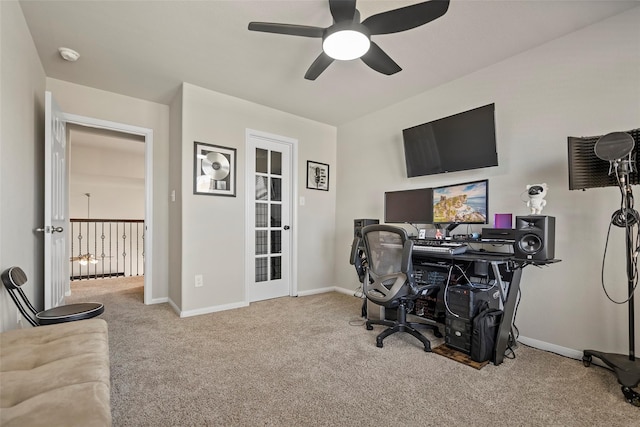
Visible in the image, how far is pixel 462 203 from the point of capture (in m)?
2.82

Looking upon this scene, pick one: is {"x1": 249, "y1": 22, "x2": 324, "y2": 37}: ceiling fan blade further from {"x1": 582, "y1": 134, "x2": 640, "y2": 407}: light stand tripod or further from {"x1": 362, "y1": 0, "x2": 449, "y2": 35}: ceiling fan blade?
{"x1": 582, "y1": 134, "x2": 640, "y2": 407}: light stand tripod

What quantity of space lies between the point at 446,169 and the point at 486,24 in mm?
1217

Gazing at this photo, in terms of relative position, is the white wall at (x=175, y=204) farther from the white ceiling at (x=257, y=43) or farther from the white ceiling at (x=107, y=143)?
the white ceiling at (x=107, y=143)

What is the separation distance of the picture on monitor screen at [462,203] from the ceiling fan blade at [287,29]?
1843 millimetres

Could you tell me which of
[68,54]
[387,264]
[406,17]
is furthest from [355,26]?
[68,54]

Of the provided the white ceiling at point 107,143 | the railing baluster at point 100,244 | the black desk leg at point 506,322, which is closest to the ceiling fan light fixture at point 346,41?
the black desk leg at point 506,322

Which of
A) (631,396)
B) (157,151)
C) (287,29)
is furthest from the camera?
(157,151)

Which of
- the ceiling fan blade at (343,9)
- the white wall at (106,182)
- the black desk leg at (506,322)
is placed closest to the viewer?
the ceiling fan blade at (343,9)

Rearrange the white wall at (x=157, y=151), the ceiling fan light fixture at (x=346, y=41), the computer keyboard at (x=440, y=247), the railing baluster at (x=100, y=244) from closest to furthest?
the ceiling fan light fixture at (x=346, y=41) < the computer keyboard at (x=440, y=247) < the white wall at (x=157, y=151) < the railing baluster at (x=100, y=244)

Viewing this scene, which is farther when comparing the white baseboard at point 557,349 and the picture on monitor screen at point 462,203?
the picture on monitor screen at point 462,203

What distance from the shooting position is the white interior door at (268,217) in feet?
12.2

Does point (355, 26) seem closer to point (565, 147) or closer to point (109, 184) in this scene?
point (565, 147)

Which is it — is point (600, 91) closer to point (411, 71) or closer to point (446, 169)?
point (446, 169)

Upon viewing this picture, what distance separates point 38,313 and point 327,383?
1878 millimetres
